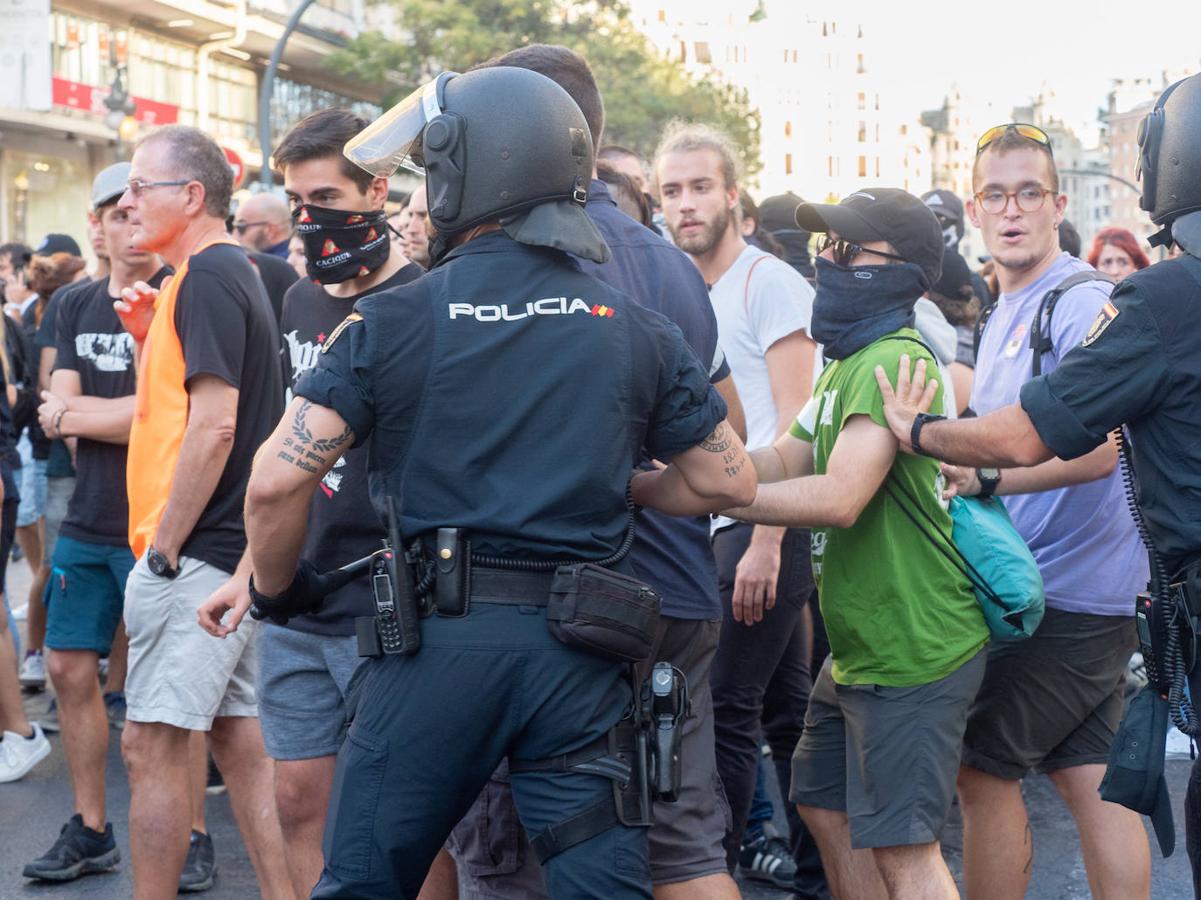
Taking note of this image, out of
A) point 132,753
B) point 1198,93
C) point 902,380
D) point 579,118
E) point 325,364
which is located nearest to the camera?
point 325,364

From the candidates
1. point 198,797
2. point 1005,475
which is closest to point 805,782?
point 1005,475

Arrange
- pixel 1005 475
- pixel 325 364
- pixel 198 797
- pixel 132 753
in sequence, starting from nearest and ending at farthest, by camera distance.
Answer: pixel 325 364
pixel 1005 475
pixel 132 753
pixel 198 797

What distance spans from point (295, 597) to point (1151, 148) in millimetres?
2054

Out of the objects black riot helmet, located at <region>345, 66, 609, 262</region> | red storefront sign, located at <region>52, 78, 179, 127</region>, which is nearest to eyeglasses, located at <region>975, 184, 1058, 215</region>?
black riot helmet, located at <region>345, 66, 609, 262</region>

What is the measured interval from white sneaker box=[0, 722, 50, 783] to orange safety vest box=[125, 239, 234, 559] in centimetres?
255

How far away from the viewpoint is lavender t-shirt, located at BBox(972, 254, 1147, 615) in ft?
14.0

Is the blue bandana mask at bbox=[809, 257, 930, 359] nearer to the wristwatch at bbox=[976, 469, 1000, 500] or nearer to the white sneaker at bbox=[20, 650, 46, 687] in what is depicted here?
the wristwatch at bbox=[976, 469, 1000, 500]

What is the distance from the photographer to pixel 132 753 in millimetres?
4449

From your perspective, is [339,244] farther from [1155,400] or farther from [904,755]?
[1155,400]

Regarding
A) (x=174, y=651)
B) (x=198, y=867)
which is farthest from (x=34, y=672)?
(x=174, y=651)

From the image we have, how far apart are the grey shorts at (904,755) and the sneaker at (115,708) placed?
464 centimetres

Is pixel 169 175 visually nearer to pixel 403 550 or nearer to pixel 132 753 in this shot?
pixel 132 753

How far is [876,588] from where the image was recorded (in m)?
3.78

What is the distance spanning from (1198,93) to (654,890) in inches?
80.9
